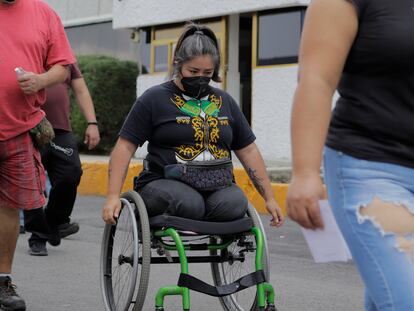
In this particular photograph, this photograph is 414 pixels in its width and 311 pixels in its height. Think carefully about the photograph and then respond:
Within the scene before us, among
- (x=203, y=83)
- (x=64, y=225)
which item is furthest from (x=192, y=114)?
(x=64, y=225)

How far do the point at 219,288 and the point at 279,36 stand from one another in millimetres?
9794

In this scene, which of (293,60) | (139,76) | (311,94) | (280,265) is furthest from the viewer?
(139,76)

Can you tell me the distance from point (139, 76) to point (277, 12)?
11.8ft

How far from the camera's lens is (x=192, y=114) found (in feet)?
14.4

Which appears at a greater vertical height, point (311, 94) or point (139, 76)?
point (311, 94)

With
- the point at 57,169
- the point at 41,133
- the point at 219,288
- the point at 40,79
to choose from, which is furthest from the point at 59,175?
the point at 219,288

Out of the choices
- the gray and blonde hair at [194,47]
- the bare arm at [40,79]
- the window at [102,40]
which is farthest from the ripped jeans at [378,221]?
the window at [102,40]

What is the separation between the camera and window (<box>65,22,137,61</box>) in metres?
17.3

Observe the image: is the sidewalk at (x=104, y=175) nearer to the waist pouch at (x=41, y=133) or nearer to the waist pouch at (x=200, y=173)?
the waist pouch at (x=41, y=133)

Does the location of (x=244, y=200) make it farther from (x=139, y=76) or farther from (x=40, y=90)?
(x=139, y=76)

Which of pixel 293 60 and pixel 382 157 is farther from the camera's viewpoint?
pixel 293 60

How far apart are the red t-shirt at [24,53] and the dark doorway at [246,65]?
9706 millimetres

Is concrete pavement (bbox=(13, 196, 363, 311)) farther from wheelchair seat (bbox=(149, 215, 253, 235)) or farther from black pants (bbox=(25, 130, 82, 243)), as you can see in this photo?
wheelchair seat (bbox=(149, 215, 253, 235))

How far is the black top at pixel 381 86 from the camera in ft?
7.88
